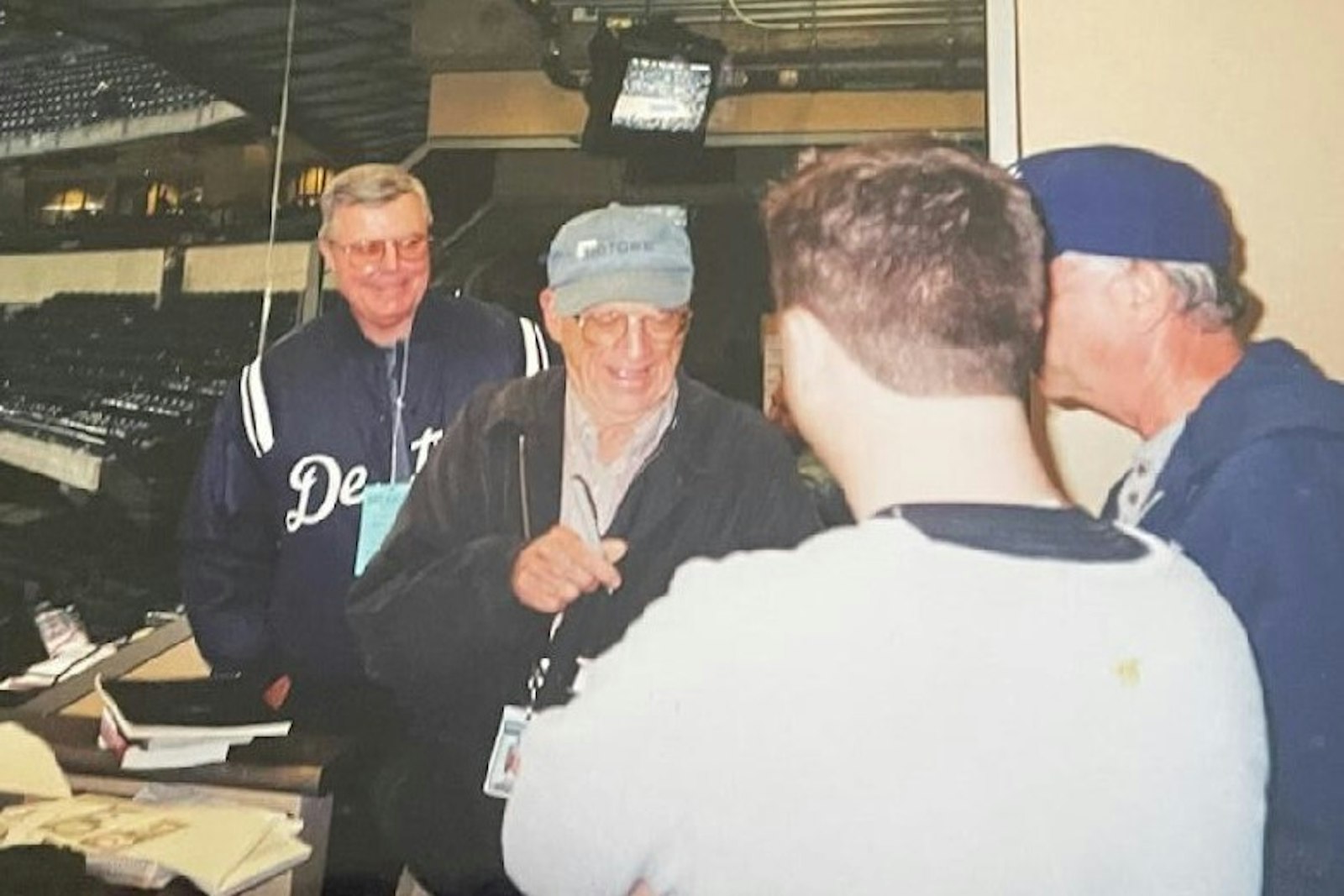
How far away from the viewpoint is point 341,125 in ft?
5.02

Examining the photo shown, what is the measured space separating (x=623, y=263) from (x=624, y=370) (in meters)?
0.12

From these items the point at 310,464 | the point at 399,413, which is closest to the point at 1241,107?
the point at 399,413

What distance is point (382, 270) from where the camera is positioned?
1.50 meters

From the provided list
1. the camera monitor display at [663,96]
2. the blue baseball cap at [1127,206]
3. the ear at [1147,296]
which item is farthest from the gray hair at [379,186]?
the ear at [1147,296]

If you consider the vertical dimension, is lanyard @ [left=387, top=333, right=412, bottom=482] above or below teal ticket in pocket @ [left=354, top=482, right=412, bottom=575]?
above

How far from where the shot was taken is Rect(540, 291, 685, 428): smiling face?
1.45 metres

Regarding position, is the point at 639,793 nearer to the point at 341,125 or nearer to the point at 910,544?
the point at 910,544

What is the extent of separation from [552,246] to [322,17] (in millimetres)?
419

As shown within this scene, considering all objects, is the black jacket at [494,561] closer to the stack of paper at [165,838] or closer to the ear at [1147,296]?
the stack of paper at [165,838]

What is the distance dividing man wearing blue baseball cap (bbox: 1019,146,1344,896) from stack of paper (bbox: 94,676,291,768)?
2.93ft

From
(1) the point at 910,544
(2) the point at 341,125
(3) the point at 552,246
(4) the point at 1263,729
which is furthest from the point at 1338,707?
(2) the point at 341,125

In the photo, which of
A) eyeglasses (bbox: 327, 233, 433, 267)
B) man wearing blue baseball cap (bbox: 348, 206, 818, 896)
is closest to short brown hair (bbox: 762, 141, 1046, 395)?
man wearing blue baseball cap (bbox: 348, 206, 818, 896)

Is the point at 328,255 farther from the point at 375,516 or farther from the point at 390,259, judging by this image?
the point at 375,516

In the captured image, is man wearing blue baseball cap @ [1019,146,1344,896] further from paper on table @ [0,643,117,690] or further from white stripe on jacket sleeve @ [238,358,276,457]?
paper on table @ [0,643,117,690]
